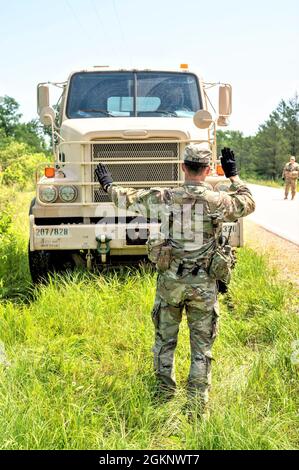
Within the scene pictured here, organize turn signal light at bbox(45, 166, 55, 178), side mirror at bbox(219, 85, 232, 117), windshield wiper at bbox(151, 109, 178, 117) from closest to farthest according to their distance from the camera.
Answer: turn signal light at bbox(45, 166, 55, 178) < windshield wiper at bbox(151, 109, 178, 117) < side mirror at bbox(219, 85, 232, 117)

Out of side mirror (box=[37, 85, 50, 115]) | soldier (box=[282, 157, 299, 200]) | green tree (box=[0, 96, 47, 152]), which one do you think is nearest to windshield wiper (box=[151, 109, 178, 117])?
side mirror (box=[37, 85, 50, 115])

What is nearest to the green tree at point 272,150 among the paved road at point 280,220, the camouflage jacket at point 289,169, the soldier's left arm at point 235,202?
the camouflage jacket at point 289,169

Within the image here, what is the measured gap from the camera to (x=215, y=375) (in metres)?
3.77

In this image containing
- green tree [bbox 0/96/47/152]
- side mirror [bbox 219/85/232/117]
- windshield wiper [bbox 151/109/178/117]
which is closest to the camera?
windshield wiper [bbox 151/109/178/117]

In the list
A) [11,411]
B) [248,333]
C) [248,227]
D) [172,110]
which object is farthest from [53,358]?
[248,227]

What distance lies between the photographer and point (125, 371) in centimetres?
385

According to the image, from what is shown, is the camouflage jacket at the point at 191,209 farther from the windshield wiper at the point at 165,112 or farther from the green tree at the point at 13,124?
the green tree at the point at 13,124

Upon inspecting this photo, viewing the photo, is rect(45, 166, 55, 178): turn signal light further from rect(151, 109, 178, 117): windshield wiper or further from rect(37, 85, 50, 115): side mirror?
rect(151, 109, 178, 117): windshield wiper

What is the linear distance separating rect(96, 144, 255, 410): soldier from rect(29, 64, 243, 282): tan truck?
162 centimetres

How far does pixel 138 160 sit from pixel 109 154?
300 millimetres

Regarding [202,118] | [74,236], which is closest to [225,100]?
[202,118]

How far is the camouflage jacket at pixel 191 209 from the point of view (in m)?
3.42

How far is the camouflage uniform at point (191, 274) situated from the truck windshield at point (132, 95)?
3.04 m

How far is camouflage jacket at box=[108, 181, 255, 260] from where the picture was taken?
342cm
